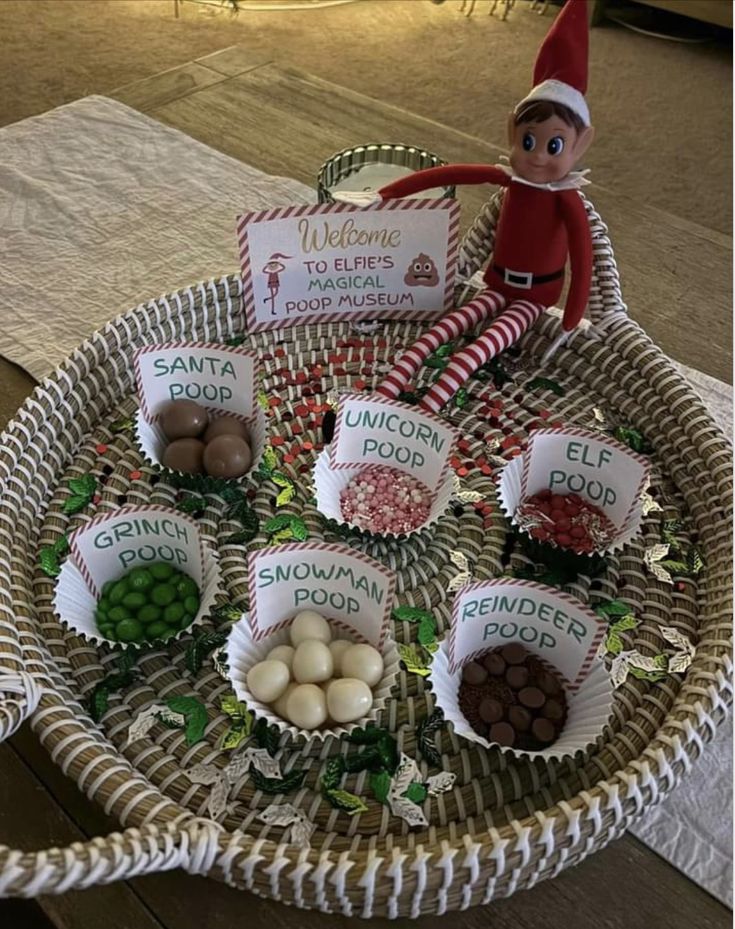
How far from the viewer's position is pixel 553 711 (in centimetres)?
61

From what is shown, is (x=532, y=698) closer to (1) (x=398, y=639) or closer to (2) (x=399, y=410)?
(1) (x=398, y=639)

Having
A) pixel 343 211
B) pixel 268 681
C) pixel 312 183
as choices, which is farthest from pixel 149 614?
pixel 312 183

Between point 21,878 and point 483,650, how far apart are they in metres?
0.36

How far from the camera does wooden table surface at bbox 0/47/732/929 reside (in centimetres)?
57

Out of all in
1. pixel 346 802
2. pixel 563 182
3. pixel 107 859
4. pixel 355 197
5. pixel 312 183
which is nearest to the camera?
pixel 107 859

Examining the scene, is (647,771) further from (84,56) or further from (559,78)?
(84,56)

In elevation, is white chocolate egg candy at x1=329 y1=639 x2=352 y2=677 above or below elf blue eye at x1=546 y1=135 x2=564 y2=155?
below

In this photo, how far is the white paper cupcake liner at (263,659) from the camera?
582 mm

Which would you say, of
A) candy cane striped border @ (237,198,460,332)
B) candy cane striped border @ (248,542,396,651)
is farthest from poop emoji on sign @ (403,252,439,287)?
candy cane striped border @ (248,542,396,651)

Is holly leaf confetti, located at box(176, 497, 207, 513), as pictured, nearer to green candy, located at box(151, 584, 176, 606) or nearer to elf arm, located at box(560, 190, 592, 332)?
green candy, located at box(151, 584, 176, 606)

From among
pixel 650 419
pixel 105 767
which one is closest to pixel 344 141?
pixel 650 419

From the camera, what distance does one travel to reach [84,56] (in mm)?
2070

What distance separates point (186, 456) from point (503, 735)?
358 mm

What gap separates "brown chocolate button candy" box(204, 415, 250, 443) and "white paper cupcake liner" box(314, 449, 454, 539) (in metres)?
0.08
